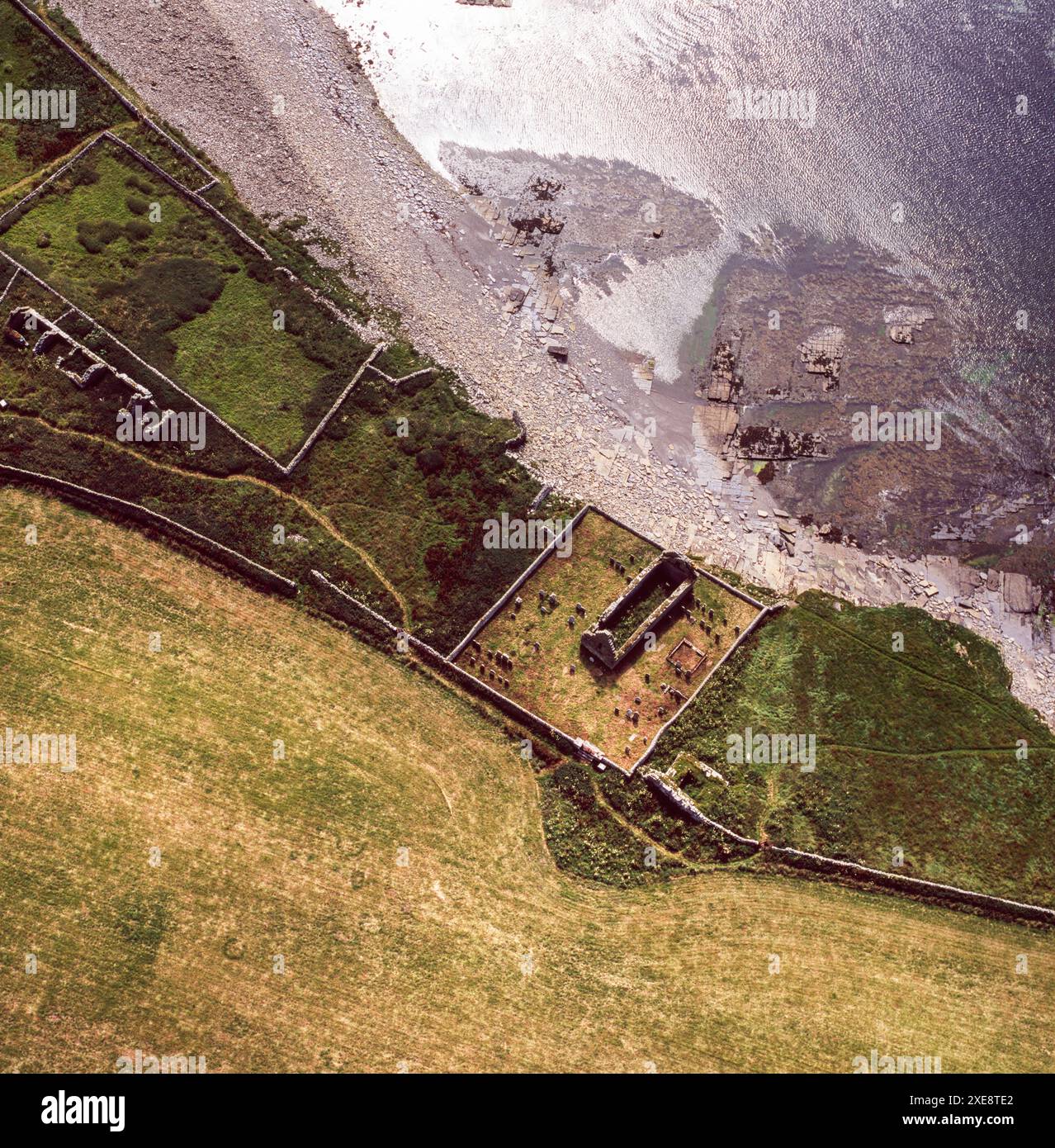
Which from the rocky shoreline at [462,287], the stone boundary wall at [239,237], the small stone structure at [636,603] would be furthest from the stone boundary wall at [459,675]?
the rocky shoreline at [462,287]

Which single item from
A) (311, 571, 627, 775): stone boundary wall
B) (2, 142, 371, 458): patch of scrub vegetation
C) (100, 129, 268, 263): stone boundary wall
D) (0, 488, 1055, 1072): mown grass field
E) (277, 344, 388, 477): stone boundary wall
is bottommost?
(0, 488, 1055, 1072): mown grass field

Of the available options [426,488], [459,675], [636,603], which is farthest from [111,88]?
[636,603]

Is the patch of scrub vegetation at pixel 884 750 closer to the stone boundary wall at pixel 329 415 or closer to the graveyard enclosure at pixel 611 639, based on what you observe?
the graveyard enclosure at pixel 611 639

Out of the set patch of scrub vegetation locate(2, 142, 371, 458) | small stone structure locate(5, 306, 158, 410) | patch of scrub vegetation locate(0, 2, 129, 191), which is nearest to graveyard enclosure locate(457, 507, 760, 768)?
patch of scrub vegetation locate(2, 142, 371, 458)

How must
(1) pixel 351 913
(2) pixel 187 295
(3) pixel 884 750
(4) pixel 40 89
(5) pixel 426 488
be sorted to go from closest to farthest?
(1) pixel 351 913 → (3) pixel 884 750 → (5) pixel 426 488 → (2) pixel 187 295 → (4) pixel 40 89

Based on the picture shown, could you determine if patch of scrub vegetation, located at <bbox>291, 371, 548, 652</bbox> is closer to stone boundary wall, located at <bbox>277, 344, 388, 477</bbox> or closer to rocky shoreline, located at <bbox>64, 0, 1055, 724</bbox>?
stone boundary wall, located at <bbox>277, 344, 388, 477</bbox>

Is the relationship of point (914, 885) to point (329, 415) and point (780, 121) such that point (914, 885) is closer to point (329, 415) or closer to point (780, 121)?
point (329, 415)
